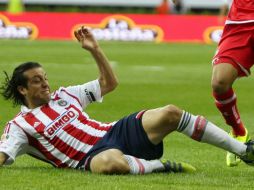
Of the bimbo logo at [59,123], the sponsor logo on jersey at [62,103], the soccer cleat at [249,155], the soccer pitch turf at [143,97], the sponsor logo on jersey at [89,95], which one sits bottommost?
the soccer pitch turf at [143,97]

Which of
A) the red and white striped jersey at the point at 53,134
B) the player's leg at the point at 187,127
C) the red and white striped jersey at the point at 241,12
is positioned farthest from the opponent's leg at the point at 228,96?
the red and white striped jersey at the point at 53,134

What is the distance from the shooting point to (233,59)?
8.35 metres

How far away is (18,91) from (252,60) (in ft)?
7.28

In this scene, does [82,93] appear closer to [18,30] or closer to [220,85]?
[220,85]

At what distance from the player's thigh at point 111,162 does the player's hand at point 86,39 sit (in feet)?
3.51

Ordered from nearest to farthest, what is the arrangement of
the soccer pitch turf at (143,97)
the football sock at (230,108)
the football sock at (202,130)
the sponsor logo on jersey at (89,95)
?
the soccer pitch turf at (143,97) → the football sock at (202,130) → the sponsor logo on jersey at (89,95) → the football sock at (230,108)

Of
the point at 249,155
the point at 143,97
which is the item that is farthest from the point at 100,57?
the point at 143,97

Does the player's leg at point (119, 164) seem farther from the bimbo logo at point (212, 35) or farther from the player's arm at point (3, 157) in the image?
the bimbo logo at point (212, 35)

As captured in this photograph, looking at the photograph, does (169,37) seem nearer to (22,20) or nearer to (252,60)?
(22,20)

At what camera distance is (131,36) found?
32031mm

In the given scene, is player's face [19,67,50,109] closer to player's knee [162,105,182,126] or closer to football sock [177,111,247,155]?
player's knee [162,105,182,126]

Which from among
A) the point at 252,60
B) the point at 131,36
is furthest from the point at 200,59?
the point at 252,60

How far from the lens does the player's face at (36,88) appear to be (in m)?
7.75

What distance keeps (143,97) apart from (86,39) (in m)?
7.47
